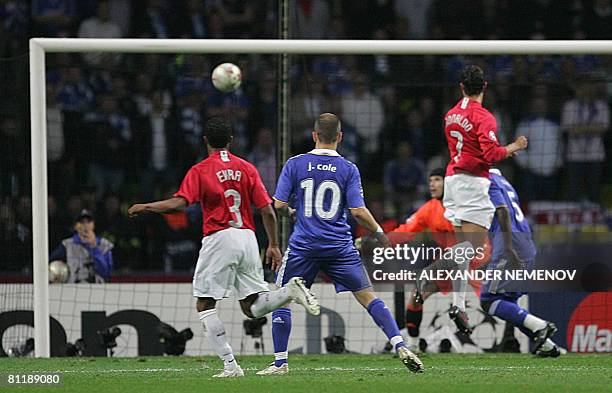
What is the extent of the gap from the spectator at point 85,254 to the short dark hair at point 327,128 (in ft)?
15.0

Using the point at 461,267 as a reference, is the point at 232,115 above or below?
above

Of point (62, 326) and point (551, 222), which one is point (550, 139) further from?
point (62, 326)

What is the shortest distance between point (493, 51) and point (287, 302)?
12.9 feet

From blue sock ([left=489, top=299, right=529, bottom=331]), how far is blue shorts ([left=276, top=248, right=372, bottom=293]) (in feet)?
7.23

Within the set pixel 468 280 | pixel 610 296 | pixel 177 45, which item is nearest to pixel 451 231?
pixel 468 280

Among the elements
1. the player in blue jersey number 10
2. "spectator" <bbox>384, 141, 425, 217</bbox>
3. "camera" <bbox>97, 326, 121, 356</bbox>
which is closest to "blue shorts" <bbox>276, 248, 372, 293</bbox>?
the player in blue jersey number 10

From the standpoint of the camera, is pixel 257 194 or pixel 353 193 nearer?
pixel 353 193

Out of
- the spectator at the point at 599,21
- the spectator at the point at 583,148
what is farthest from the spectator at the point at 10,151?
the spectator at the point at 599,21

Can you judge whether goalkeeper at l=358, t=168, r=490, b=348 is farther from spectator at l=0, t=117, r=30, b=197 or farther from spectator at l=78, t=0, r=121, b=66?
spectator at l=78, t=0, r=121, b=66

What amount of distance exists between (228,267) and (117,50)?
3.19 metres

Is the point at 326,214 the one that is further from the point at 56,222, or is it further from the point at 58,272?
the point at 56,222

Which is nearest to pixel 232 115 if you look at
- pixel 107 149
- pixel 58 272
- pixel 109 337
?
pixel 107 149

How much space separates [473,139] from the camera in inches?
443

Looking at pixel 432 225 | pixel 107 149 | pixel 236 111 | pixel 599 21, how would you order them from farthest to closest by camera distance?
pixel 599 21
pixel 236 111
pixel 107 149
pixel 432 225
